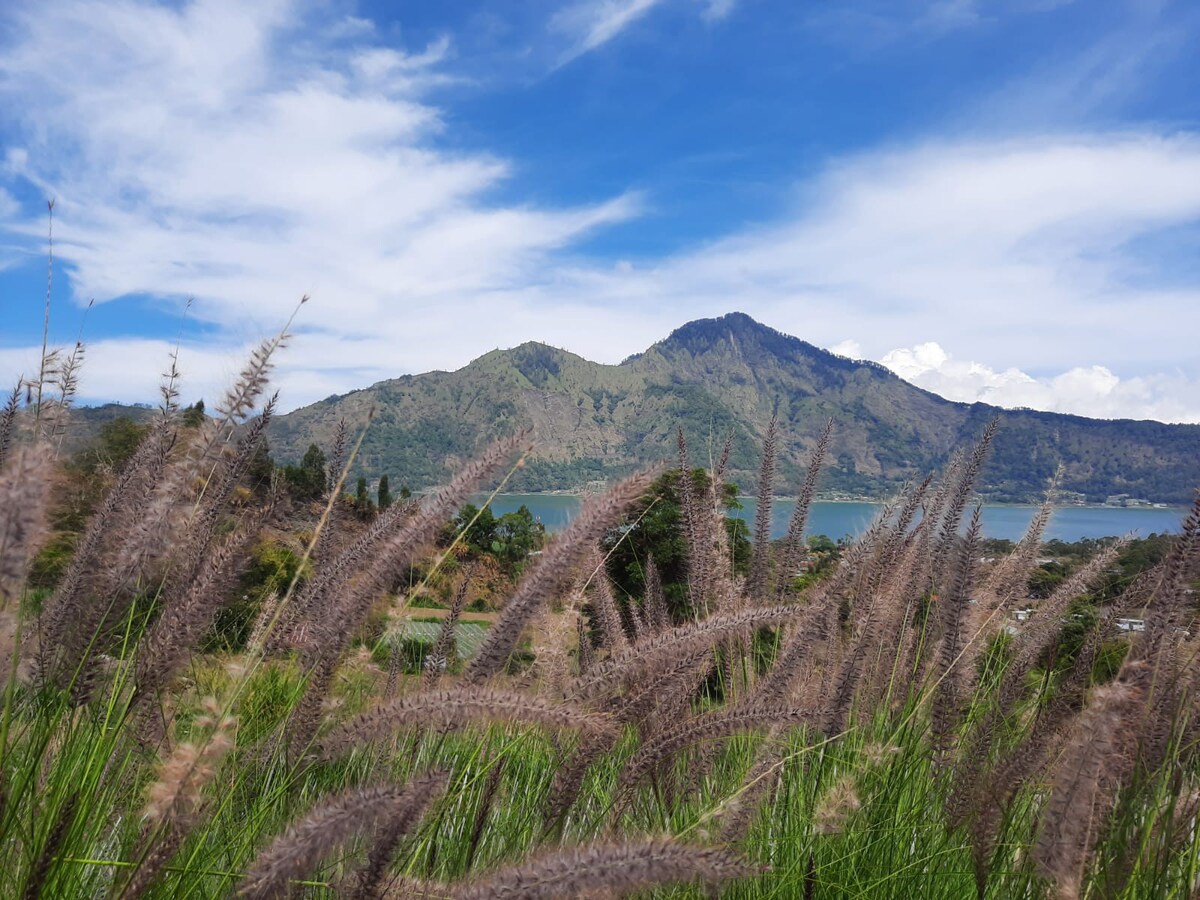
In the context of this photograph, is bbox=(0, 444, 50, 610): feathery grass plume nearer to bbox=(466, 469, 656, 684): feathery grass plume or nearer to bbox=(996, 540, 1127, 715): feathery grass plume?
bbox=(466, 469, 656, 684): feathery grass plume

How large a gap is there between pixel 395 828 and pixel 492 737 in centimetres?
263

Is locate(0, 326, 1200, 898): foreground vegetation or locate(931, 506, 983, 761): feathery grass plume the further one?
locate(931, 506, 983, 761): feathery grass plume

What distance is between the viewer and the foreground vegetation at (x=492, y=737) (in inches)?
69.7

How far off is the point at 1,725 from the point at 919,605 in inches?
207

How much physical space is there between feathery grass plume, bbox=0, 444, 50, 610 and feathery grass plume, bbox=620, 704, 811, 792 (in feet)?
5.57

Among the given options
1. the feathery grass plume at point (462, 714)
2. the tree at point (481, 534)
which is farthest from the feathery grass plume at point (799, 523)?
the feathery grass plume at point (462, 714)

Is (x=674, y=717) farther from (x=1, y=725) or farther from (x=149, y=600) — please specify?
(x=149, y=600)

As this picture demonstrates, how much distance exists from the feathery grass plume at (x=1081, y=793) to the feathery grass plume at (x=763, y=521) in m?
2.18

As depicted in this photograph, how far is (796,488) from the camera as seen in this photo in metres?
5.12

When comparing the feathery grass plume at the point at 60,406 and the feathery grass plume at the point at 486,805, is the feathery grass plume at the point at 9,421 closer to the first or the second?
the feathery grass plume at the point at 60,406

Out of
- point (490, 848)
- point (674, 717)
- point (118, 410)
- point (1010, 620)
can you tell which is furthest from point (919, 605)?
point (118, 410)

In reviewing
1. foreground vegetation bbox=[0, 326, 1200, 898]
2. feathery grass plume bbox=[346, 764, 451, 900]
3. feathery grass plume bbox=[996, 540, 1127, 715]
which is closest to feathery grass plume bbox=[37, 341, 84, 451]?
foreground vegetation bbox=[0, 326, 1200, 898]

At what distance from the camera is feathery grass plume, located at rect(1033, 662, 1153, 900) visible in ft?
7.11

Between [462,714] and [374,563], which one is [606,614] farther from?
[462,714]
